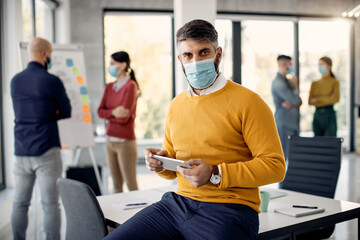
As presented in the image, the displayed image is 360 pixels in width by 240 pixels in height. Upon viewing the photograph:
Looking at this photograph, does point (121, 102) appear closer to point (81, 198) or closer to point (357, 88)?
point (81, 198)

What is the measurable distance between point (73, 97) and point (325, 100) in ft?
12.0

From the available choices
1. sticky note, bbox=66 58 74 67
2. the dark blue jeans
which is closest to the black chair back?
the dark blue jeans

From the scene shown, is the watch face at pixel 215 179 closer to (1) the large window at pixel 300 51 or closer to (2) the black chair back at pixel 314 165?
(2) the black chair back at pixel 314 165

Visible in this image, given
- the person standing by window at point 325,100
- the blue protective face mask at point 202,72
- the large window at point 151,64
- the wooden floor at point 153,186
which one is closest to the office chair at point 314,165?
the wooden floor at point 153,186

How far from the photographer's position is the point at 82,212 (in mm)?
1929

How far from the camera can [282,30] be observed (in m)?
8.45

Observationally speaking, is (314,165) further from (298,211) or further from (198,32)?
(198,32)

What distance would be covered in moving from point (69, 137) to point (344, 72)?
625 cm

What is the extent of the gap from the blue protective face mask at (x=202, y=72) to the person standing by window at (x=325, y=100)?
4.86 metres

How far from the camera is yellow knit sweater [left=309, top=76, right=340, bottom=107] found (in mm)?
6304

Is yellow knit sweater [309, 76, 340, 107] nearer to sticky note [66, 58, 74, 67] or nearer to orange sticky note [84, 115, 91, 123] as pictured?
orange sticky note [84, 115, 91, 123]

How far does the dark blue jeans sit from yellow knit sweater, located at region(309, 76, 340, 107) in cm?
501

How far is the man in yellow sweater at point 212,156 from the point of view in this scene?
160cm

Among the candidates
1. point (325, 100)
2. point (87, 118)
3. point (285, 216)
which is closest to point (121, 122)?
point (87, 118)
